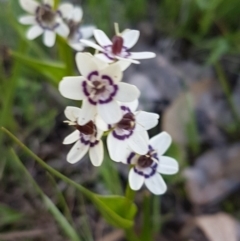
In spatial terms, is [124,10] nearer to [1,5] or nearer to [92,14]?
[92,14]

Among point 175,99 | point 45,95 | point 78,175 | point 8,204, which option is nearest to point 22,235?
point 8,204

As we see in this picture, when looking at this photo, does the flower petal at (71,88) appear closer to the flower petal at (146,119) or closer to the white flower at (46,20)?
the flower petal at (146,119)

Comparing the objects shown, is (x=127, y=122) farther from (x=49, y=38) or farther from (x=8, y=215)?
(x=8, y=215)

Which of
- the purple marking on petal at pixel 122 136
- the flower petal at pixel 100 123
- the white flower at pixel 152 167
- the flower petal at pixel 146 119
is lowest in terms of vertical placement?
the white flower at pixel 152 167

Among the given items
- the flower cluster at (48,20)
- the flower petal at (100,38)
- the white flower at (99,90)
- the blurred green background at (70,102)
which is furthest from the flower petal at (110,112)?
the flower cluster at (48,20)

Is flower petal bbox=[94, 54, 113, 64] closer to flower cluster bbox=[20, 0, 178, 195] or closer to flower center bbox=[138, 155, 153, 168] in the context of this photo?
flower cluster bbox=[20, 0, 178, 195]

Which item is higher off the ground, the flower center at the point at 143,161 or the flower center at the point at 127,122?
the flower center at the point at 127,122

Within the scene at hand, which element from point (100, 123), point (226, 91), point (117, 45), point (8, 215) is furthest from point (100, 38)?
point (226, 91)

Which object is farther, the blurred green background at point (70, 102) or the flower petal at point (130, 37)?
the blurred green background at point (70, 102)
